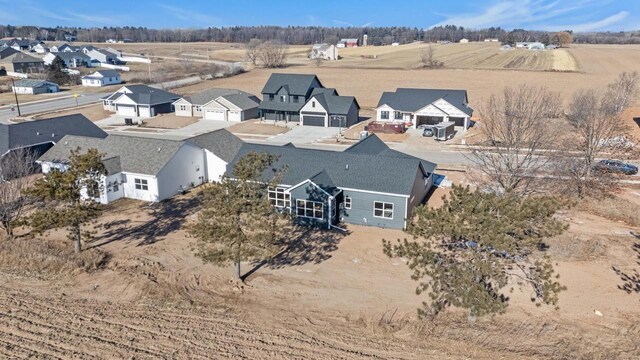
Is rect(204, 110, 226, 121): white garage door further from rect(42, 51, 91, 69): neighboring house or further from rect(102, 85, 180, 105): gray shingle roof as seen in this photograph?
rect(42, 51, 91, 69): neighboring house

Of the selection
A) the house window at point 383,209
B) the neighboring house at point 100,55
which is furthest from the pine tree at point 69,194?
the neighboring house at point 100,55

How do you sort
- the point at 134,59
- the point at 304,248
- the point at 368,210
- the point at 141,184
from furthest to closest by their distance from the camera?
the point at 134,59 < the point at 141,184 < the point at 368,210 < the point at 304,248

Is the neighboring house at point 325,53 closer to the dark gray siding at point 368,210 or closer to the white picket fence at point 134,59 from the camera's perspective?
the white picket fence at point 134,59

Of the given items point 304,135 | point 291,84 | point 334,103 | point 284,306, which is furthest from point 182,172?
point 291,84

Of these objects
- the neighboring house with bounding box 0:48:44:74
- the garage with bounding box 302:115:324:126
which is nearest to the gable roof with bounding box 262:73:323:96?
the garage with bounding box 302:115:324:126

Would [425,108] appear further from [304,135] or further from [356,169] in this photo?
[356,169]

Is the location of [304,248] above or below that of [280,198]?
below

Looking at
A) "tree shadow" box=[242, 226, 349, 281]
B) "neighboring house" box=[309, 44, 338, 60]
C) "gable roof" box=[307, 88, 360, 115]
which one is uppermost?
"neighboring house" box=[309, 44, 338, 60]
